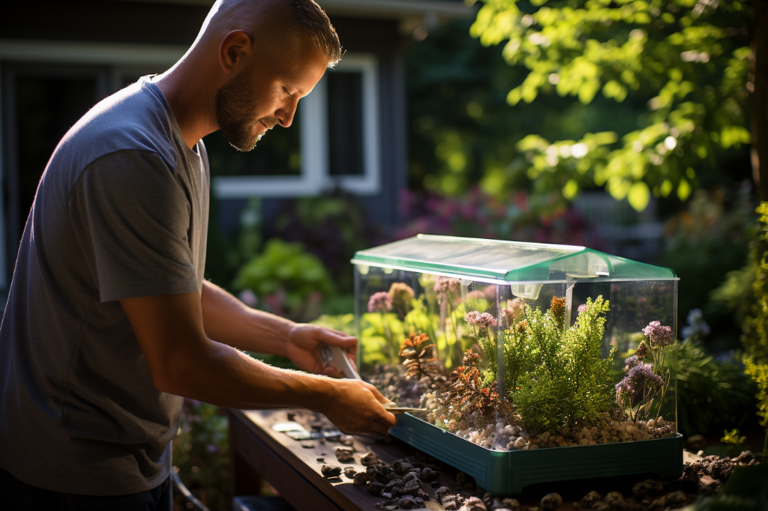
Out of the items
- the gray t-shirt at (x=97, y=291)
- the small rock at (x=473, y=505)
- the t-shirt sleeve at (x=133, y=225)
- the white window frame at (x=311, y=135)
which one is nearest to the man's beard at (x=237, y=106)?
the gray t-shirt at (x=97, y=291)

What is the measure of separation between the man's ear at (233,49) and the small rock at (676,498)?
1340mm

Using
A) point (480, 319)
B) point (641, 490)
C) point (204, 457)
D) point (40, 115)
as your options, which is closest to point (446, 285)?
point (480, 319)

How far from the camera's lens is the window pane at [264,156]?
7543mm

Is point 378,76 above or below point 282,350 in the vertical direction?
above

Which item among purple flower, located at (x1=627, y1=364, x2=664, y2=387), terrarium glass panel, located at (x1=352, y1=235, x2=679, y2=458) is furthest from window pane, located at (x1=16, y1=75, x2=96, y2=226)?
purple flower, located at (x1=627, y1=364, x2=664, y2=387)

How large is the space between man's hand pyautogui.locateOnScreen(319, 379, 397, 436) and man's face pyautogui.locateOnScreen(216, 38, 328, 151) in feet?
2.14

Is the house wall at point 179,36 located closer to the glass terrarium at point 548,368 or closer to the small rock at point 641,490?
the glass terrarium at point 548,368

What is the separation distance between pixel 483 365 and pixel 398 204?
6.60 m

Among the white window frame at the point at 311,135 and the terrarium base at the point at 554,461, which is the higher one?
the white window frame at the point at 311,135

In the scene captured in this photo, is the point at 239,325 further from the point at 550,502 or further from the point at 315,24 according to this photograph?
the point at 550,502

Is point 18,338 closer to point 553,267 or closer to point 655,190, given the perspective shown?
point 553,267

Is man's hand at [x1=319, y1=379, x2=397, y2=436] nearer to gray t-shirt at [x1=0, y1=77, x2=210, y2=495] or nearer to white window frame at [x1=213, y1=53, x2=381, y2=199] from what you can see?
gray t-shirt at [x1=0, y1=77, x2=210, y2=495]

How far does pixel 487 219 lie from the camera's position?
728 cm

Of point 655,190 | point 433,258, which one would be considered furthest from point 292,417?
point 655,190
